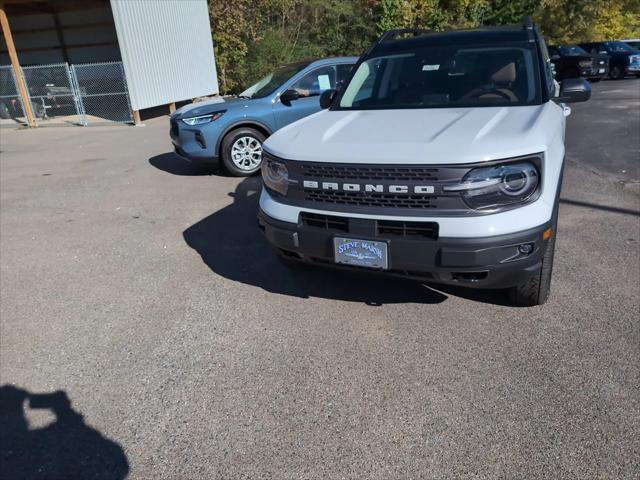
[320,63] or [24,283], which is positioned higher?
[320,63]

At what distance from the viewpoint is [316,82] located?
7.89 m

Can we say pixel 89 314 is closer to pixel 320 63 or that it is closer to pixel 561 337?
pixel 561 337

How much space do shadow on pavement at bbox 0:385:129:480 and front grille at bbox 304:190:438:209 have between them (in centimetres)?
179

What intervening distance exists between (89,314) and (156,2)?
15.1m

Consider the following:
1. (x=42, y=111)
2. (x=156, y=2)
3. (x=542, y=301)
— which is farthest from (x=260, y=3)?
(x=542, y=301)

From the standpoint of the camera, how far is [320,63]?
791 centimetres

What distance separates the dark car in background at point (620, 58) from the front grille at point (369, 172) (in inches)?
944

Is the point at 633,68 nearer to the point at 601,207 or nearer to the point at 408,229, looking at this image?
the point at 601,207

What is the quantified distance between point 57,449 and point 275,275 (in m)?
2.14

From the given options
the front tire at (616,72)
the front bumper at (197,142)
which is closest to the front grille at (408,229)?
the front bumper at (197,142)

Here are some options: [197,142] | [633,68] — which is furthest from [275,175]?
[633,68]

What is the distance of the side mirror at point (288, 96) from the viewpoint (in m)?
7.38

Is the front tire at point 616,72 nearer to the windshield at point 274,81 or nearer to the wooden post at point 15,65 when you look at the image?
the windshield at point 274,81

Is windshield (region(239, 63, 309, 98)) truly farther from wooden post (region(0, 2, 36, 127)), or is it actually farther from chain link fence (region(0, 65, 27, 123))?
chain link fence (region(0, 65, 27, 123))
